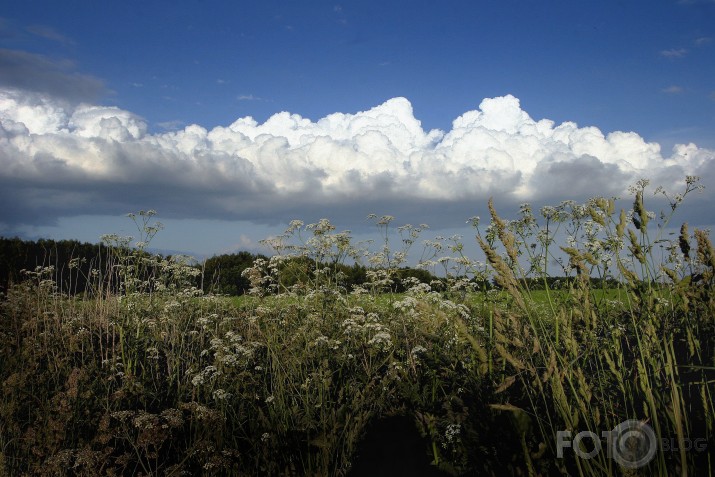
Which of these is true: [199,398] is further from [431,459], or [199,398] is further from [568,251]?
[568,251]

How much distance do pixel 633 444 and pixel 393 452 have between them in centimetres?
219

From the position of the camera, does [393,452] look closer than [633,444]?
No

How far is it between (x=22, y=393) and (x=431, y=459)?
13.9 ft

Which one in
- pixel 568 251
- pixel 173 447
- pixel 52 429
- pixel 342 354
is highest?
pixel 568 251

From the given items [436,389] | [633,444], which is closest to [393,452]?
[436,389]

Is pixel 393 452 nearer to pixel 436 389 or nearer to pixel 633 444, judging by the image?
pixel 436 389

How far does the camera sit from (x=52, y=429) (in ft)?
14.9

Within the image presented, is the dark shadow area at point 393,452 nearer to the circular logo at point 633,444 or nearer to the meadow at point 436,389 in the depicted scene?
the meadow at point 436,389

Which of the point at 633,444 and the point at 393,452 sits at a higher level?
the point at 633,444

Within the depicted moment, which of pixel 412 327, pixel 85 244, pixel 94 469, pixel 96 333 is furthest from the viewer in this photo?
pixel 85 244

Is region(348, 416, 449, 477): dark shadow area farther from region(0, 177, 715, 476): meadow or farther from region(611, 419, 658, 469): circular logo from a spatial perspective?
region(611, 419, 658, 469): circular logo

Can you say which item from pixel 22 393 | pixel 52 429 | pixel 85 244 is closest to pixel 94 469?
pixel 52 429

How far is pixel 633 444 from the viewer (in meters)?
2.97

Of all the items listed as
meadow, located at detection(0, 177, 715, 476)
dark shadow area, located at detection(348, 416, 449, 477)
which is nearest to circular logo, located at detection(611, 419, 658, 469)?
meadow, located at detection(0, 177, 715, 476)
